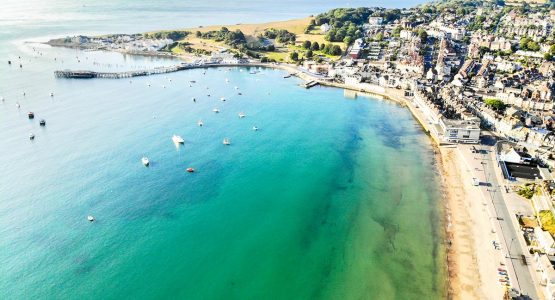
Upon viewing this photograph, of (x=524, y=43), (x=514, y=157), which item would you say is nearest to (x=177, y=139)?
(x=514, y=157)

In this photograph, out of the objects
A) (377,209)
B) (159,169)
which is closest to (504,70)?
(377,209)

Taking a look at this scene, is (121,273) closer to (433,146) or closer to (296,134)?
(296,134)

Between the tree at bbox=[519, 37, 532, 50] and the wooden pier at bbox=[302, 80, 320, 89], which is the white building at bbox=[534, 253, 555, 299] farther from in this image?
the tree at bbox=[519, 37, 532, 50]

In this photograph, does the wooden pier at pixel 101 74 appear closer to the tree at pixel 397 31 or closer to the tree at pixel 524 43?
the tree at pixel 397 31

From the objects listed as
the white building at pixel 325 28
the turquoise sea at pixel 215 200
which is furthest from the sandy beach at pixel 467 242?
the white building at pixel 325 28

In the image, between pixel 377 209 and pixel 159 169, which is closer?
pixel 377 209

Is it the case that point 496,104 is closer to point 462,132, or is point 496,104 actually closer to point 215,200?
point 462,132

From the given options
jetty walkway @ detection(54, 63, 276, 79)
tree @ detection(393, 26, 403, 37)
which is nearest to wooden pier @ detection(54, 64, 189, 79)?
jetty walkway @ detection(54, 63, 276, 79)
